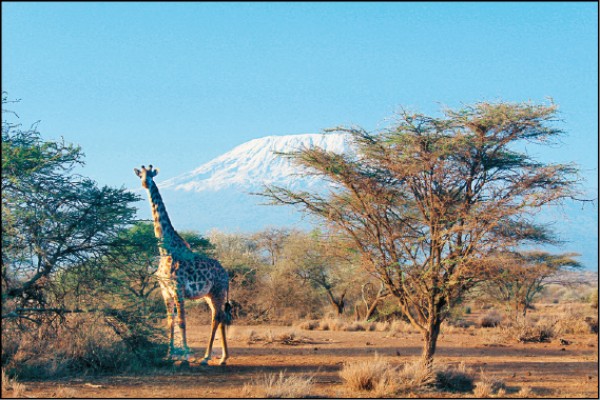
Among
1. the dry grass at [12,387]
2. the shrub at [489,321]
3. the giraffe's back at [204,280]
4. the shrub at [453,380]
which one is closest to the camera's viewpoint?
the dry grass at [12,387]

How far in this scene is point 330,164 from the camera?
12844 millimetres

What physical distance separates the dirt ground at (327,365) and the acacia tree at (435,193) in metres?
2.07

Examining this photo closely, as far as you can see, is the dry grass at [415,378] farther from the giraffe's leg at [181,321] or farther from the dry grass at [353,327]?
the dry grass at [353,327]

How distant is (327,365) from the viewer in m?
14.8

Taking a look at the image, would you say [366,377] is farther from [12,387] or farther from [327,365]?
[12,387]

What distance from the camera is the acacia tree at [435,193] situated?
40.5 ft

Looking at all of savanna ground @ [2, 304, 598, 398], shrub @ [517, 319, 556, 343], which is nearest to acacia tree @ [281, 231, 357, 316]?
savanna ground @ [2, 304, 598, 398]

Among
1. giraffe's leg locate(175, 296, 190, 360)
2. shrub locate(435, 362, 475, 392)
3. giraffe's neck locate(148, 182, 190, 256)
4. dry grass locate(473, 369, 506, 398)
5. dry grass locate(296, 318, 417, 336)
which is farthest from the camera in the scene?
dry grass locate(296, 318, 417, 336)

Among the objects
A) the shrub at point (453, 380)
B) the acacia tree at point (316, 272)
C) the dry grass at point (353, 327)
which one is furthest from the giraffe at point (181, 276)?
the acacia tree at point (316, 272)

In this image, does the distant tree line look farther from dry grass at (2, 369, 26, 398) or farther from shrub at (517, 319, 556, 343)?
shrub at (517, 319, 556, 343)

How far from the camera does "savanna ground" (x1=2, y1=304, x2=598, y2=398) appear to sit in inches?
427

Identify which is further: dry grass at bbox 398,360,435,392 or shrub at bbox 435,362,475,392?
shrub at bbox 435,362,475,392

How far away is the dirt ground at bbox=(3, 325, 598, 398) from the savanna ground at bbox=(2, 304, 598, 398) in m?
0.02

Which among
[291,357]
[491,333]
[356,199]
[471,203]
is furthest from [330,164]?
[491,333]
